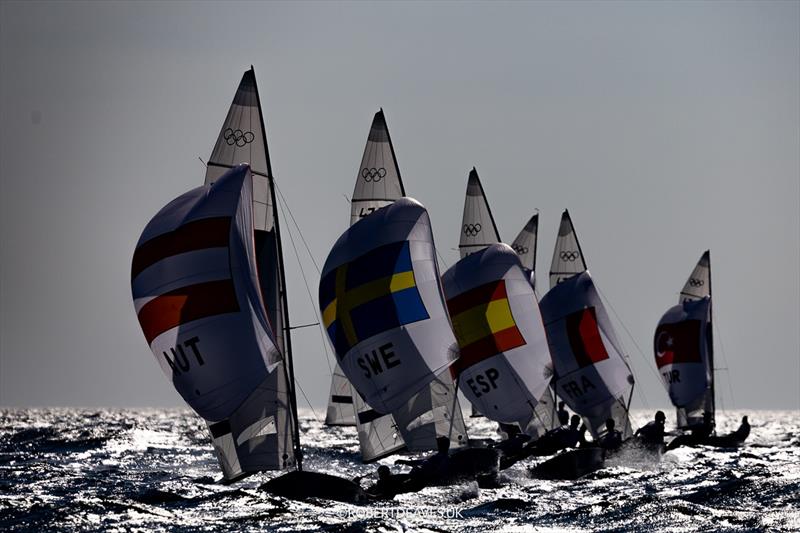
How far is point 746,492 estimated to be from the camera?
1173 inches

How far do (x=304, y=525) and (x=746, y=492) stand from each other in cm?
1078

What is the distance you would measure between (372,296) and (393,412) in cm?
304

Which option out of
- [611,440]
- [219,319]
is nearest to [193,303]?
[219,319]

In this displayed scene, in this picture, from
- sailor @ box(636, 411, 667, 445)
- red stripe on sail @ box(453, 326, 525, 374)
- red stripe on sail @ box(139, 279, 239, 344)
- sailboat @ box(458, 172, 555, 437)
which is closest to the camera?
red stripe on sail @ box(139, 279, 239, 344)

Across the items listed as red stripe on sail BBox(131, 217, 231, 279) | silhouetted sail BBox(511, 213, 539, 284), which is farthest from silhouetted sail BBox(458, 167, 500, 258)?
red stripe on sail BBox(131, 217, 231, 279)

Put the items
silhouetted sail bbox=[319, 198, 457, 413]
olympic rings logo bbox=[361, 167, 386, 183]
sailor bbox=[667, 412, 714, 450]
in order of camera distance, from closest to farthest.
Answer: silhouetted sail bbox=[319, 198, 457, 413], olympic rings logo bbox=[361, 167, 386, 183], sailor bbox=[667, 412, 714, 450]

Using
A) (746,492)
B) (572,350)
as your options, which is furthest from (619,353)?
(746,492)

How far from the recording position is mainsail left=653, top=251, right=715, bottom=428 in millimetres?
55656

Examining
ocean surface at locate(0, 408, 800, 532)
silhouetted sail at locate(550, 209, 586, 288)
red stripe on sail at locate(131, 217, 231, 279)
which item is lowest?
ocean surface at locate(0, 408, 800, 532)

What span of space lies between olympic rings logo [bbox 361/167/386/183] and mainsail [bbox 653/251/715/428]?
23.5 meters

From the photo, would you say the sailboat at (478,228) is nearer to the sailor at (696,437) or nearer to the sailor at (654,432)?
the sailor at (654,432)

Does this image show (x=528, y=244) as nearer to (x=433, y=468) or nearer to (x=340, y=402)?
(x=340, y=402)

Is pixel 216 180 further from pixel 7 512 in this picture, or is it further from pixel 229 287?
pixel 7 512

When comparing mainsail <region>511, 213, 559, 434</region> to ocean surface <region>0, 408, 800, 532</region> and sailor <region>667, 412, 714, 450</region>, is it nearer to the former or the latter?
ocean surface <region>0, 408, 800, 532</region>
